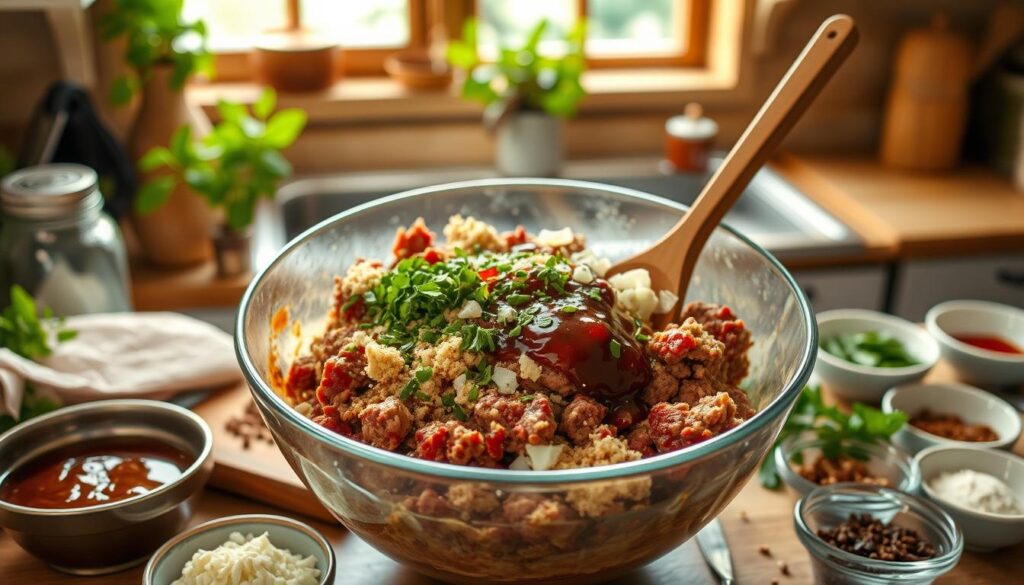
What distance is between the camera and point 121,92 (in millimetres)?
1976

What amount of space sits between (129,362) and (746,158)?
0.87 metres

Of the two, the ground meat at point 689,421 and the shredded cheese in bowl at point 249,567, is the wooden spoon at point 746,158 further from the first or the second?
the shredded cheese in bowl at point 249,567

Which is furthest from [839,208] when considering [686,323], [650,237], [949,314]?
[686,323]

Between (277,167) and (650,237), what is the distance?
1.07m

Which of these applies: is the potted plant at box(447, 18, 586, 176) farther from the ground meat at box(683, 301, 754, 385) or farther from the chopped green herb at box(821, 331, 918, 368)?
the ground meat at box(683, 301, 754, 385)

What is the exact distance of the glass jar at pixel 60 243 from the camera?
61.2 inches

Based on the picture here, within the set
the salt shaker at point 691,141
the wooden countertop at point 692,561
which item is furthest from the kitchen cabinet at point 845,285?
the wooden countertop at point 692,561

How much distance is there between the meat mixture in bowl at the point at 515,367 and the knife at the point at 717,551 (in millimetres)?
166

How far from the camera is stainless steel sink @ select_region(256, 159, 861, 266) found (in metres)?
2.24

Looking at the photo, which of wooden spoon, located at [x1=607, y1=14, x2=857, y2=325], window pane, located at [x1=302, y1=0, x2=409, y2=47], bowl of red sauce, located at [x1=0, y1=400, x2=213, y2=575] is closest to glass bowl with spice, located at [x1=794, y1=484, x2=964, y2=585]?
wooden spoon, located at [x1=607, y1=14, x2=857, y2=325]

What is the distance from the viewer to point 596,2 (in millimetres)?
2758

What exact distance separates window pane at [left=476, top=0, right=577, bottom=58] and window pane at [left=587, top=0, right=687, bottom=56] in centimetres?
7

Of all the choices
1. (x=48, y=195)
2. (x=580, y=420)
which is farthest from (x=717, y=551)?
(x=48, y=195)

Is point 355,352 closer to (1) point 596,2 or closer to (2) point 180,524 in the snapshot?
(2) point 180,524
